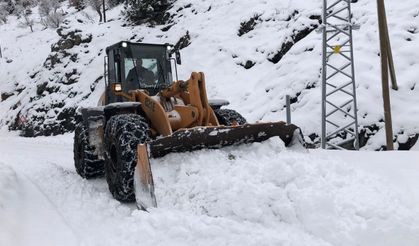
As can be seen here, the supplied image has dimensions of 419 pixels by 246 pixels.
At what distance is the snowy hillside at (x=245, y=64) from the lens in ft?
42.5

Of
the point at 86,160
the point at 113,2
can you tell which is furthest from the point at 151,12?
the point at 86,160

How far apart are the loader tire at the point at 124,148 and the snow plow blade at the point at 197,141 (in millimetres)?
284

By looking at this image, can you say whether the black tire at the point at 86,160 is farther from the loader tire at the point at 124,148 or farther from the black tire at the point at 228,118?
the black tire at the point at 228,118

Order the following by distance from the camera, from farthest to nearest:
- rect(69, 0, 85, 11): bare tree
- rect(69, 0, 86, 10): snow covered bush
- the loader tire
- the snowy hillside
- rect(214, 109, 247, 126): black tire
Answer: rect(69, 0, 85, 11): bare tree < rect(69, 0, 86, 10): snow covered bush < the snowy hillside < rect(214, 109, 247, 126): black tire < the loader tire

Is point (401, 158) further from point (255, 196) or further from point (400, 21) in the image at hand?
point (400, 21)

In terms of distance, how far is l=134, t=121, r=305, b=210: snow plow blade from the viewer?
548 cm

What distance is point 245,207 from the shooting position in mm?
4770

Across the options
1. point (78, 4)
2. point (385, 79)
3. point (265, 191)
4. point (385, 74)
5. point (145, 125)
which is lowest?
point (265, 191)

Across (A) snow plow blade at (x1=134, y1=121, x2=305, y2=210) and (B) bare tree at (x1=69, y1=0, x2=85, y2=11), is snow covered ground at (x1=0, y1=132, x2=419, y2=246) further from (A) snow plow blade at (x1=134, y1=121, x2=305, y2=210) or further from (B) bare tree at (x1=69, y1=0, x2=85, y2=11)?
(B) bare tree at (x1=69, y1=0, x2=85, y2=11)

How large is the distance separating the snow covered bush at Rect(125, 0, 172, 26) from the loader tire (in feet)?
56.7

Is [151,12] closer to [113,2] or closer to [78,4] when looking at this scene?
[113,2]

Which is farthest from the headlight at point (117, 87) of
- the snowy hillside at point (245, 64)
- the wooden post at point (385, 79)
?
the snowy hillside at point (245, 64)

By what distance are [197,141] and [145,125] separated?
80cm

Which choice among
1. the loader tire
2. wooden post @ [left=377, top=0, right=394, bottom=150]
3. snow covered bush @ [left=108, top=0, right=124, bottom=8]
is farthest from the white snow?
snow covered bush @ [left=108, top=0, right=124, bottom=8]
